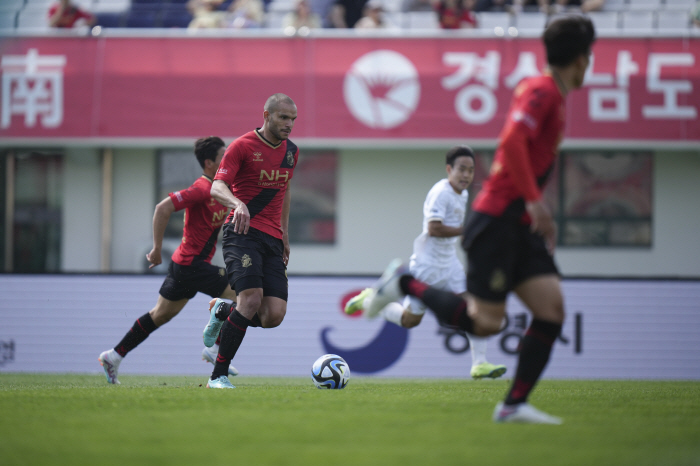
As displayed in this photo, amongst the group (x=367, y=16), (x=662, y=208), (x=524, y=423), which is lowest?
(x=524, y=423)

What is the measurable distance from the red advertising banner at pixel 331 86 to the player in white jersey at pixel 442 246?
19.6 ft

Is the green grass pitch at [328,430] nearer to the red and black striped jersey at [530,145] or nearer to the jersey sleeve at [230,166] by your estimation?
the red and black striped jersey at [530,145]

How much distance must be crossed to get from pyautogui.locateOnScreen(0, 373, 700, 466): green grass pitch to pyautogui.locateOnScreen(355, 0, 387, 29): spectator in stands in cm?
966

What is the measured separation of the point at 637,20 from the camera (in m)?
14.4

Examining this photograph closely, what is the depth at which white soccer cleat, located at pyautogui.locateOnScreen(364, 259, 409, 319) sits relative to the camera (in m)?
5.51

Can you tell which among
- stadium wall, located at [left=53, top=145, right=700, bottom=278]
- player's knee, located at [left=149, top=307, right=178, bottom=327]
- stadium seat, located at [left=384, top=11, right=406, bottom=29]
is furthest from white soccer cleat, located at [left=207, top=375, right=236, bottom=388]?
stadium seat, located at [left=384, top=11, right=406, bottom=29]

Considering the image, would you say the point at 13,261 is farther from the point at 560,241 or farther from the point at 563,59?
the point at 563,59

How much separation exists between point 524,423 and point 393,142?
32.8 ft

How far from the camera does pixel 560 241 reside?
15367 millimetres

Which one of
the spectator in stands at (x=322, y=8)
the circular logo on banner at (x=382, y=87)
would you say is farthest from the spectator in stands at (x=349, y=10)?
the circular logo on banner at (x=382, y=87)

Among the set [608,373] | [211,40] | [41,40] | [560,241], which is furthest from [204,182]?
[560,241]

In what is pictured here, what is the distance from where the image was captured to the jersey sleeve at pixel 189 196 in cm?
743

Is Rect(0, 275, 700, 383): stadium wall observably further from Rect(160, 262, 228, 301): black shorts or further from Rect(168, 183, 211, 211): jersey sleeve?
Rect(168, 183, 211, 211): jersey sleeve

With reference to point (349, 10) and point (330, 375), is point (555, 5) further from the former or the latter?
point (330, 375)
